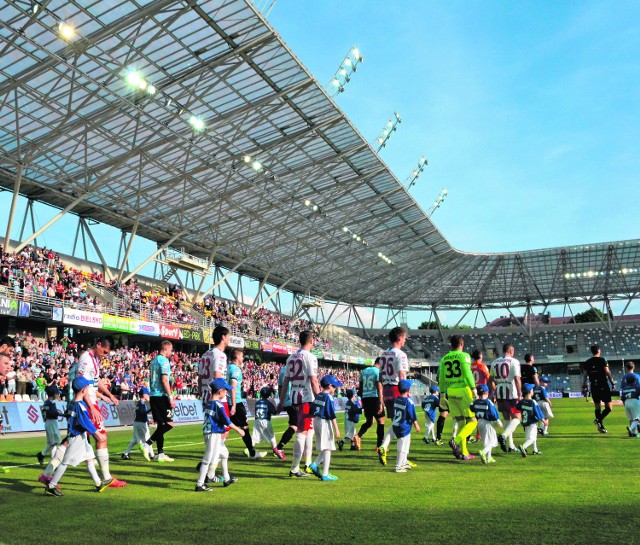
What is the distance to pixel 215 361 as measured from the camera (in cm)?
897

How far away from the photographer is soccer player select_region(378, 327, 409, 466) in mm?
9594

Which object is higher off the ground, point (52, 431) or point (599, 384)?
point (599, 384)

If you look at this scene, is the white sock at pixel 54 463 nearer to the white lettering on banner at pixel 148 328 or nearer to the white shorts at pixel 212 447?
the white shorts at pixel 212 447

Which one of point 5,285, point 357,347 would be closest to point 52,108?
point 5,285

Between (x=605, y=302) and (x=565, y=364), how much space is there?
8851 millimetres

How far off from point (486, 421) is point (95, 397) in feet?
20.0

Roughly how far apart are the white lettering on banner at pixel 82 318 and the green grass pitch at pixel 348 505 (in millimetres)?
20527

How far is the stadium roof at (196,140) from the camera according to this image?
22.5 metres

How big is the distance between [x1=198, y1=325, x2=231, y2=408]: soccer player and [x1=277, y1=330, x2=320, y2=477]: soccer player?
99 cm

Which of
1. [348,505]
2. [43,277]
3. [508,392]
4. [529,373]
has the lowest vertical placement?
[348,505]

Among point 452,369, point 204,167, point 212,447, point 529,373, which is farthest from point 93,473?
point 204,167

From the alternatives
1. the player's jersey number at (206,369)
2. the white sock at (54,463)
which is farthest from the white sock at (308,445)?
the white sock at (54,463)

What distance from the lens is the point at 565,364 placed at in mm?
74312

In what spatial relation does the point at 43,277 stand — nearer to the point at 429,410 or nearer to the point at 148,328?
the point at 148,328
